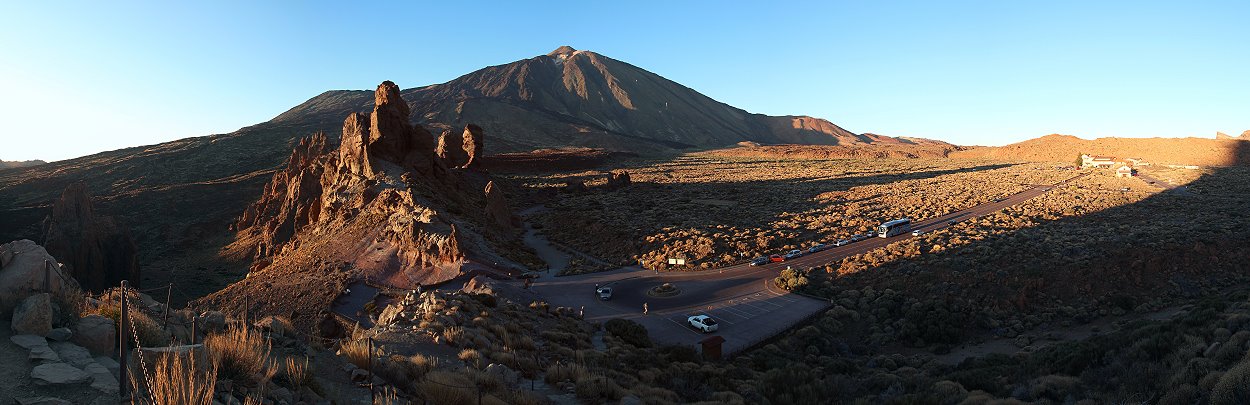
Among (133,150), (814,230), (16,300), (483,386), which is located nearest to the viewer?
(16,300)

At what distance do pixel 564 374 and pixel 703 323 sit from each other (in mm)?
10563

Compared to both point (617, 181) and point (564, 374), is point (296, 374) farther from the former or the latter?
point (617, 181)

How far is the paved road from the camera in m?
21.0

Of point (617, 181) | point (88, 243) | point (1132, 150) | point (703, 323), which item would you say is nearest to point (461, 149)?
point (617, 181)

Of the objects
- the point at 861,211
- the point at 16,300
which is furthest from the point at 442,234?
the point at 861,211

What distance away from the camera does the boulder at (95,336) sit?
238 inches

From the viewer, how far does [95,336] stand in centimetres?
607

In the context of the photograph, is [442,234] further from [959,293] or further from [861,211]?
[861,211]

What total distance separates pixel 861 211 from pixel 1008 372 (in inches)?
1325

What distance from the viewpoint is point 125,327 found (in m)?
5.04

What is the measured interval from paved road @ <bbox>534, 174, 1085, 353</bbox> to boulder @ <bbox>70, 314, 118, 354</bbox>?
15.5 meters

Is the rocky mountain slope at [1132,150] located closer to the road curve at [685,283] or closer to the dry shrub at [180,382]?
the road curve at [685,283]

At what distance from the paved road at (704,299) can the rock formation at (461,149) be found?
1052 inches

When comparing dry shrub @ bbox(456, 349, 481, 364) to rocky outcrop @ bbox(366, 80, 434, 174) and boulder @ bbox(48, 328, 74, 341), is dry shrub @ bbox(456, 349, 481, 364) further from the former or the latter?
rocky outcrop @ bbox(366, 80, 434, 174)
